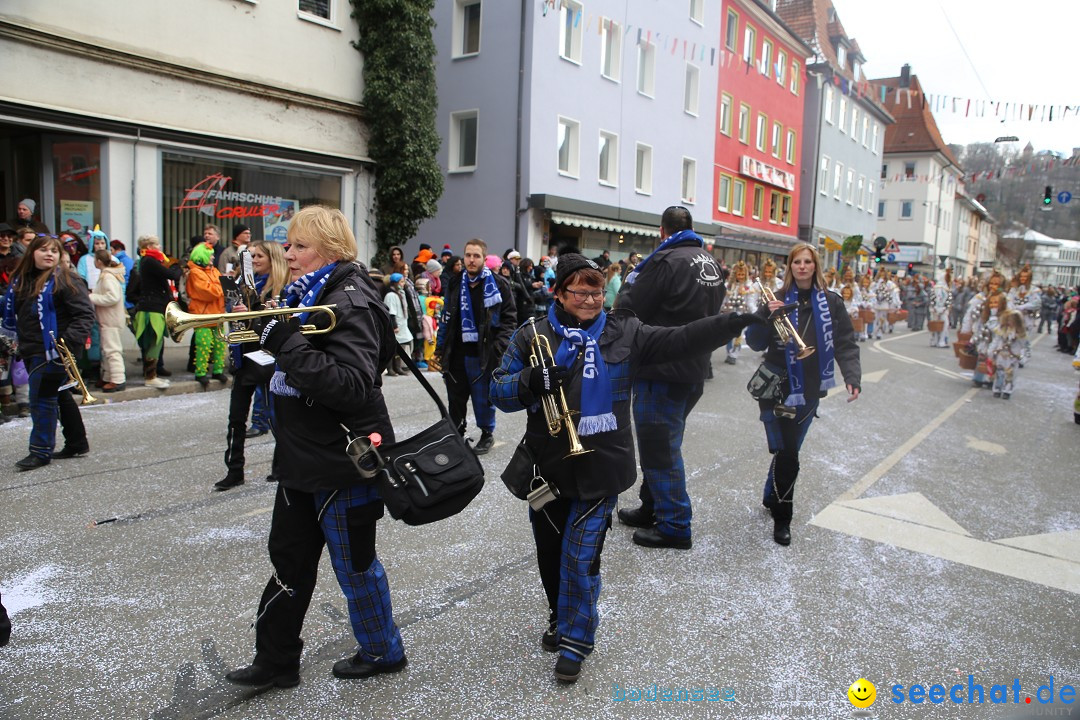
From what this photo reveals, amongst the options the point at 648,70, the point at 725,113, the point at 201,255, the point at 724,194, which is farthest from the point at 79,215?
the point at 725,113

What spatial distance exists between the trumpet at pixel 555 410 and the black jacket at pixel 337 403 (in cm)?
64

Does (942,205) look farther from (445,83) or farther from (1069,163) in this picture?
(445,83)

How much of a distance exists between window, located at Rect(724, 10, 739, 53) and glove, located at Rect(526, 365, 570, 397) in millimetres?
30430

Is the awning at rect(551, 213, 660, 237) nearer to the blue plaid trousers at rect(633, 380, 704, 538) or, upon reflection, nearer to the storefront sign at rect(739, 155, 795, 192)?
the storefront sign at rect(739, 155, 795, 192)

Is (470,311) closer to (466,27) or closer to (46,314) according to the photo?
(46,314)

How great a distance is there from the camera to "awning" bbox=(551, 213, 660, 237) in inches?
835

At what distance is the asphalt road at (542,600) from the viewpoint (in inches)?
122

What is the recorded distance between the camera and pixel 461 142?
22.2 metres

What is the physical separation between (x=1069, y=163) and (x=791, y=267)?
2063 centimetres

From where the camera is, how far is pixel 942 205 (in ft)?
208

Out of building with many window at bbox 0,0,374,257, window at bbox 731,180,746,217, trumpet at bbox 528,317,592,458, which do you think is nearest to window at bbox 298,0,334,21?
building with many window at bbox 0,0,374,257

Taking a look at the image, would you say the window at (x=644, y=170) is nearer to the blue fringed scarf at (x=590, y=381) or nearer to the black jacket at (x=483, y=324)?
the black jacket at (x=483, y=324)

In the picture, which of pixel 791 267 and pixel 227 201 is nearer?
pixel 791 267

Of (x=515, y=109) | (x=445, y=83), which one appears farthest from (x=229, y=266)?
(x=445, y=83)
